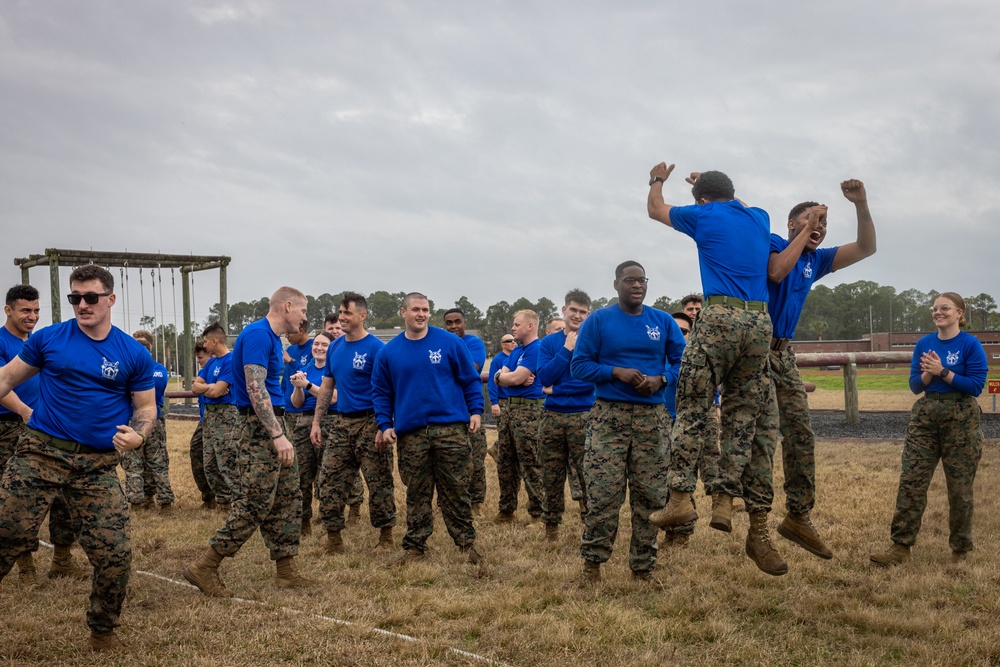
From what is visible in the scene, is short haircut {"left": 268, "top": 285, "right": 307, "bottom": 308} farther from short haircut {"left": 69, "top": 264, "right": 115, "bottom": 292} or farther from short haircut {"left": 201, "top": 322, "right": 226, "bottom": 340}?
short haircut {"left": 201, "top": 322, "right": 226, "bottom": 340}

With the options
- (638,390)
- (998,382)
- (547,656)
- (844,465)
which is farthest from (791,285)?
(998,382)

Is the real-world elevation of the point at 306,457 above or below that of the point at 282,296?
below

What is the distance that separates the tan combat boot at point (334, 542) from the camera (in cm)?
816

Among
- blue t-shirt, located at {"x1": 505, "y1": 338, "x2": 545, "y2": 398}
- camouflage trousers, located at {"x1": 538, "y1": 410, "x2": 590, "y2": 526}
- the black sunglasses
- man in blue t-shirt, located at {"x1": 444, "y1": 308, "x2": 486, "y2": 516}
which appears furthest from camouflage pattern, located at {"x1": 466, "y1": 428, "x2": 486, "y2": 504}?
the black sunglasses

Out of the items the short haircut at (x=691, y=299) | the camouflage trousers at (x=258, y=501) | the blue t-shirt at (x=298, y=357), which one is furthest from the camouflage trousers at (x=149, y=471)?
the short haircut at (x=691, y=299)

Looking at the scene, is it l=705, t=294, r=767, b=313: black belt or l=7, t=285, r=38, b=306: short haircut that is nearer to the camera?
l=705, t=294, r=767, b=313: black belt

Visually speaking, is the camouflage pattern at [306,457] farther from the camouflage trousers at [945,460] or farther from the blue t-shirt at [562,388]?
the camouflage trousers at [945,460]

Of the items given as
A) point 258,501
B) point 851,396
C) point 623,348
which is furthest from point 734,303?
point 851,396

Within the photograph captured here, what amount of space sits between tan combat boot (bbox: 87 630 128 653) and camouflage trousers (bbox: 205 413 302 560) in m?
1.39

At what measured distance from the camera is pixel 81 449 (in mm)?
5176

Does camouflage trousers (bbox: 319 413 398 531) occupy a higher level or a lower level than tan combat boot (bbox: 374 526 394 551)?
higher

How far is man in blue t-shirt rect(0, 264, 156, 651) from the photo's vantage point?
5.12 metres

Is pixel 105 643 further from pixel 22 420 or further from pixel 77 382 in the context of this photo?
pixel 22 420

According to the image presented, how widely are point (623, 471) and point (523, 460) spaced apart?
3.06 metres
